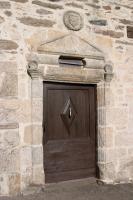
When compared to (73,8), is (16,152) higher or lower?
lower

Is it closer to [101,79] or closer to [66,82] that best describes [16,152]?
[66,82]

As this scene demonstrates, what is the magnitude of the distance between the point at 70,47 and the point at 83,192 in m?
2.23

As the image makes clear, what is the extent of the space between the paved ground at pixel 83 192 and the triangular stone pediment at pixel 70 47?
2.08 metres

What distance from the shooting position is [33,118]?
4.54m

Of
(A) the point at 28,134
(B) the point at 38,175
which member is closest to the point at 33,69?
(A) the point at 28,134

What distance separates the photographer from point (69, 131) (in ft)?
16.4

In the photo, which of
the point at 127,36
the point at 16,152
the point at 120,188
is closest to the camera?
the point at 16,152

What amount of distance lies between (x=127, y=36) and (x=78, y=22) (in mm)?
963

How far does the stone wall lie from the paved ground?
20 cm

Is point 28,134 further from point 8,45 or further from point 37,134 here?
point 8,45

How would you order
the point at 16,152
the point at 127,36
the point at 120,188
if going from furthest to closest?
the point at 127,36, the point at 120,188, the point at 16,152

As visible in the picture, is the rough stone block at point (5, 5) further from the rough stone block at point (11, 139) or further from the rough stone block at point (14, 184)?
the rough stone block at point (14, 184)

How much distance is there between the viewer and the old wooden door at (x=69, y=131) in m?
4.85

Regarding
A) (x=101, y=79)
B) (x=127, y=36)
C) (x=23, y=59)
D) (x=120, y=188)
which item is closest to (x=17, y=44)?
(x=23, y=59)
